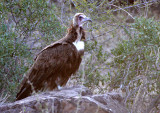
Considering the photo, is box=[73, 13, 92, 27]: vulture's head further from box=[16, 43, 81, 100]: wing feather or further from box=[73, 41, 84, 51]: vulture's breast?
box=[16, 43, 81, 100]: wing feather

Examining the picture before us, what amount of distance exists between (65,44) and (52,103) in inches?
77.5

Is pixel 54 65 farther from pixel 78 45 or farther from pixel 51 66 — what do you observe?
pixel 78 45

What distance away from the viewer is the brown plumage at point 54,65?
5.78 m

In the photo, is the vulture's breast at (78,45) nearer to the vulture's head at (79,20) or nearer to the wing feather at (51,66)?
the wing feather at (51,66)

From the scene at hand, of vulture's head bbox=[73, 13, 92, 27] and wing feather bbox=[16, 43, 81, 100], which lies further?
vulture's head bbox=[73, 13, 92, 27]

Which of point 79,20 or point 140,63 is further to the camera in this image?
point 79,20

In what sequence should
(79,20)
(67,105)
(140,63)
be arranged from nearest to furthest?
1. (67,105)
2. (140,63)
3. (79,20)

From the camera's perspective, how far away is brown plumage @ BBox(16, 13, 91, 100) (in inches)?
227

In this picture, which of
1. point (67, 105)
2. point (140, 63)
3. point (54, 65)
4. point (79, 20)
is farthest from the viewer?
point (79, 20)

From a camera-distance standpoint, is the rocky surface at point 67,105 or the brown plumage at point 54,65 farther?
the brown plumage at point 54,65

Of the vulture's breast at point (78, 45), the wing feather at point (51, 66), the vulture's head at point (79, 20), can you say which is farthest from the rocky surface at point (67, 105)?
the vulture's head at point (79, 20)

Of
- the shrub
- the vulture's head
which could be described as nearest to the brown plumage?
the vulture's head

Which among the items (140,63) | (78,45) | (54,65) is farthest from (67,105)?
(140,63)

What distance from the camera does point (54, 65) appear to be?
5.80 meters
